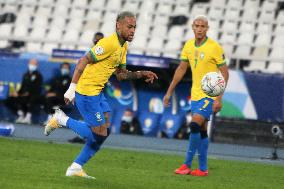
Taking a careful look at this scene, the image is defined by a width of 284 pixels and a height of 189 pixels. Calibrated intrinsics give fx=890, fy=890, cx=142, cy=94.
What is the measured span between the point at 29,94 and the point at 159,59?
12.1 ft

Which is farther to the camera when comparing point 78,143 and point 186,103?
point 186,103

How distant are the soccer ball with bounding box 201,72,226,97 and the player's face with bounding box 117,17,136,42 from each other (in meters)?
2.30

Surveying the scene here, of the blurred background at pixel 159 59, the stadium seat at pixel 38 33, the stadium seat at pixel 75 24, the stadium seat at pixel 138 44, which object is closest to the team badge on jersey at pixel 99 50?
the blurred background at pixel 159 59

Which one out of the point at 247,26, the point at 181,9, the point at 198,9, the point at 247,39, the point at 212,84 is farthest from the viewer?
the point at 181,9

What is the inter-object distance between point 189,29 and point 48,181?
14611 millimetres

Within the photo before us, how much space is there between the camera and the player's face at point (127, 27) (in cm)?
991

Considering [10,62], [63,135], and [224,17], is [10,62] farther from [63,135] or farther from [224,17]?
[224,17]

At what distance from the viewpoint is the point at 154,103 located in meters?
21.7

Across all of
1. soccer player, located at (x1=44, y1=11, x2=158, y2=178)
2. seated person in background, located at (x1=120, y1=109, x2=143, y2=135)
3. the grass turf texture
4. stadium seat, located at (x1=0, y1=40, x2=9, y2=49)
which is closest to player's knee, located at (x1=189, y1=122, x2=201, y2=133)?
the grass turf texture

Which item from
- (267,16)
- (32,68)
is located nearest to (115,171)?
(32,68)

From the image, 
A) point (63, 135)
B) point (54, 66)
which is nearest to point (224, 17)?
point (54, 66)

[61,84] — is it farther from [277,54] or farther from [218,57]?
[218,57]

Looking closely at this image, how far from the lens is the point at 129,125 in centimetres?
2144

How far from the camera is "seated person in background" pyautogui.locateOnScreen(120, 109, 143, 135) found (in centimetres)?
2141
